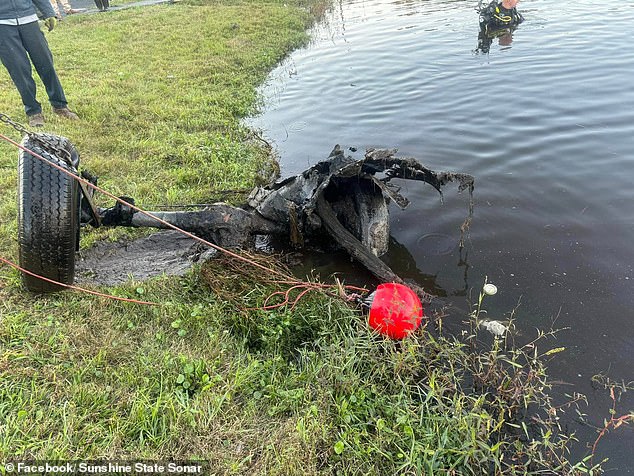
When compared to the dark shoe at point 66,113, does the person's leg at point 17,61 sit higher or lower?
higher

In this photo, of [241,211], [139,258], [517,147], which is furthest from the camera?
[517,147]

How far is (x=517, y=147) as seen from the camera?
6645mm

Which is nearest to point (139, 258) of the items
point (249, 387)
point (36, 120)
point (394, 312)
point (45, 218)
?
point (45, 218)

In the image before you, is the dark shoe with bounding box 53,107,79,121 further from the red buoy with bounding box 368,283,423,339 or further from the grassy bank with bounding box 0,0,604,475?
the red buoy with bounding box 368,283,423,339

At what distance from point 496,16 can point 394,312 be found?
11798mm

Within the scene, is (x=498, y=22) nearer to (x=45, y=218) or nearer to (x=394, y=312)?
(x=394, y=312)

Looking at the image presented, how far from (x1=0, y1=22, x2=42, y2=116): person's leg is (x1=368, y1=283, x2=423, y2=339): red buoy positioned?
7181 millimetres

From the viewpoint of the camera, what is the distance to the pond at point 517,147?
383 centimetres

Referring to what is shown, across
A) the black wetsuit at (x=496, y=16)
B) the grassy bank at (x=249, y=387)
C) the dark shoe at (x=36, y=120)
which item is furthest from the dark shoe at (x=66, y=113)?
the black wetsuit at (x=496, y=16)

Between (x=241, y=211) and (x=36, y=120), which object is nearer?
(x=241, y=211)

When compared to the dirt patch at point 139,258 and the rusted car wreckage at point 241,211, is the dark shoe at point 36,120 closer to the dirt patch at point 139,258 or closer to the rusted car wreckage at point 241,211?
the dirt patch at point 139,258

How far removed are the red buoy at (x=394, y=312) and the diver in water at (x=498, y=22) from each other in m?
10.7

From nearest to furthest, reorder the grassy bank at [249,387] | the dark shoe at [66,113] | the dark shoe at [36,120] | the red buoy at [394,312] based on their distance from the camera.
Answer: the grassy bank at [249,387] < the red buoy at [394,312] < the dark shoe at [36,120] < the dark shoe at [66,113]

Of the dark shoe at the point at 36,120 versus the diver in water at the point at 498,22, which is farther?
the diver in water at the point at 498,22
